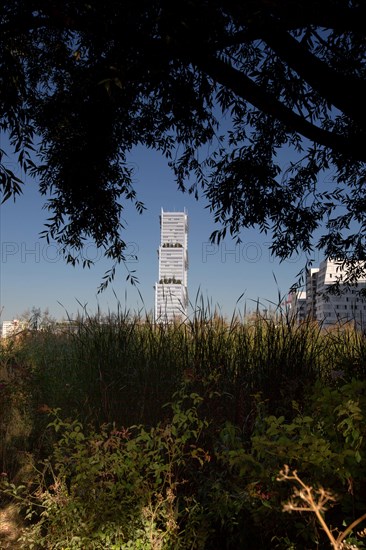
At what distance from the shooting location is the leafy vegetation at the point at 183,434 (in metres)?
3.22

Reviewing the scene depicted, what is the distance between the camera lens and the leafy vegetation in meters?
3.22

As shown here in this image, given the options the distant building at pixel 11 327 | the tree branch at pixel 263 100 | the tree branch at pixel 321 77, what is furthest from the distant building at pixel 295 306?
the distant building at pixel 11 327

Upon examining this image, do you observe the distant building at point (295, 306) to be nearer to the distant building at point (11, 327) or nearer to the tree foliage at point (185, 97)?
the tree foliage at point (185, 97)

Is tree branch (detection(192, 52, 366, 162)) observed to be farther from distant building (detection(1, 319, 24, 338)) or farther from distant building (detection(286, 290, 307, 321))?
distant building (detection(1, 319, 24, 338))

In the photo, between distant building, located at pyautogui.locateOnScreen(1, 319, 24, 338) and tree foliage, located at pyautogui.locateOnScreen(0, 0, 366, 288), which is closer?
tree foliage, located at pyautogui.locateOnScreen(0, 0, 366, 288)

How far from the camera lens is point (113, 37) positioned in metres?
4.43

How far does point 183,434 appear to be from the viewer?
14.8 feet

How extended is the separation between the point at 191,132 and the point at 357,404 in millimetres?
5260

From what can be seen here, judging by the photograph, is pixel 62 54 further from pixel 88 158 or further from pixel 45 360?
pixel 45 360

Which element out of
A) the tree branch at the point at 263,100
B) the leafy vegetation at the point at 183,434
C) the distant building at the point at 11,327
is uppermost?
the tree branch at the point at 263,100

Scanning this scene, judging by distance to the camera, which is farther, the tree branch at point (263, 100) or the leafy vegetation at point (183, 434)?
the tree branch at point (263, 100)

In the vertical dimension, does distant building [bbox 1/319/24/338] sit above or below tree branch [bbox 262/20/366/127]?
below

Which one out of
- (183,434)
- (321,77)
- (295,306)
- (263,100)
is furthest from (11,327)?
(321,77)

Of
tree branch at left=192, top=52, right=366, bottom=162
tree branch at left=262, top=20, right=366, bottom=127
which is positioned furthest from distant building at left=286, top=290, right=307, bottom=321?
tree branch at left=262, top=20, right=366, bottom=127
